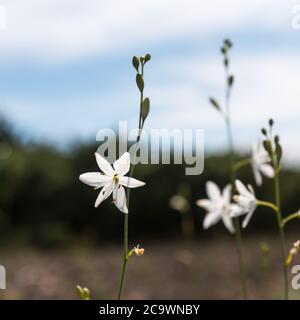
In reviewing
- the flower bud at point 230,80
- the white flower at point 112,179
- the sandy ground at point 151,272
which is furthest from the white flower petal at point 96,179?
the sandy ground at point 151,272

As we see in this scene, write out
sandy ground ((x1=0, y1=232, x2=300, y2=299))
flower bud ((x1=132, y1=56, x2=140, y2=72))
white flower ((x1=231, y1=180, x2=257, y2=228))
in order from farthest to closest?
sandy ground ((x1=0, y1=232, x2=300, y2=299)), white flower ((x1=231, y1=180, x2=257, y2=228)), flower bud ((x1=132, y1=56, x2=140, y2=72))

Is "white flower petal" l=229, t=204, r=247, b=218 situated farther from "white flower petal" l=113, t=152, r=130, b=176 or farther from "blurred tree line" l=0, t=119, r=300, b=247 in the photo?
"blurred tree line" l=0, t=119, r=300, b=247

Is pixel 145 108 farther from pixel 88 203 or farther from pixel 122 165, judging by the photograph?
pixel 88 203

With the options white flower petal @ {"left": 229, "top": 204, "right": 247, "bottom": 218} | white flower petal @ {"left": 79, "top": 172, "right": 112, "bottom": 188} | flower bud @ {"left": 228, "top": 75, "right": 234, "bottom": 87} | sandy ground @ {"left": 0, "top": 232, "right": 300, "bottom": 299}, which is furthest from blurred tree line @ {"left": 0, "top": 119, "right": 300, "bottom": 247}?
white flower petal @ {"left": 79, "top": 172, "right": 112, "bottom": 188}

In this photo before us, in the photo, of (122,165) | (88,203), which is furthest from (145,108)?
(88,203)

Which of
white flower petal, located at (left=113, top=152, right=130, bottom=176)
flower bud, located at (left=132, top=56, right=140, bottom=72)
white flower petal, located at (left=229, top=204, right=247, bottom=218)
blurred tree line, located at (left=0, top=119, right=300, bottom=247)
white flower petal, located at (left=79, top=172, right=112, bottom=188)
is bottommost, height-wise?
white flower petal, located at (left=79, top=172, right=112, bottom=188)
